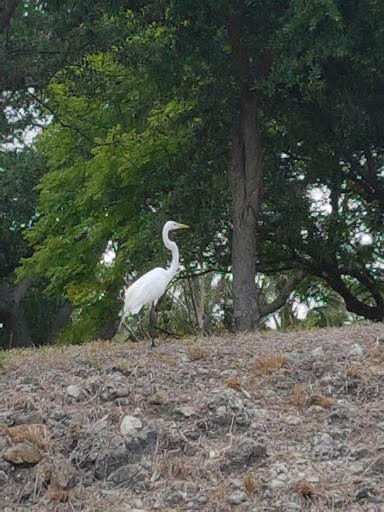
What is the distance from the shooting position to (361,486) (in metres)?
6.62

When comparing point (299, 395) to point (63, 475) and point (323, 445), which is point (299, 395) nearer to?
point (323, 445)

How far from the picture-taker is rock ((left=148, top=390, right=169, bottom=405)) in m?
7.81

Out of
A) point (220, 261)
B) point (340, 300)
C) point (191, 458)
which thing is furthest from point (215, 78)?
point (340, 300)

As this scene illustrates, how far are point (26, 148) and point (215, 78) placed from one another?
9009mm

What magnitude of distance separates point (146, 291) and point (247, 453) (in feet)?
12.8

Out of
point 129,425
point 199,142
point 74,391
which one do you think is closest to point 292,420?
point 129,425

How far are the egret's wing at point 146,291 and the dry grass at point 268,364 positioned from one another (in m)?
2.26

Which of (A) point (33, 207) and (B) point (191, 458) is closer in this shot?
(B) point (191, 458)

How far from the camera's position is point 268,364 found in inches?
336

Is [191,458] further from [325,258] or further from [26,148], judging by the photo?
[26,148]

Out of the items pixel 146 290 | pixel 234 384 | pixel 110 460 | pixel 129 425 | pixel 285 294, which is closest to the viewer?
pixel 110 460

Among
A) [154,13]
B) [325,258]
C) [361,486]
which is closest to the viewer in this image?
[361,486]

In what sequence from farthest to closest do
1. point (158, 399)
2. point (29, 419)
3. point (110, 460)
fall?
point (158, 399) → point (29, 419) → point (110, 460)

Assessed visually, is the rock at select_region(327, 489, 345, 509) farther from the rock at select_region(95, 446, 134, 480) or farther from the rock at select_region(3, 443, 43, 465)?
the rock at select_region(3, 443, 43, 465)
